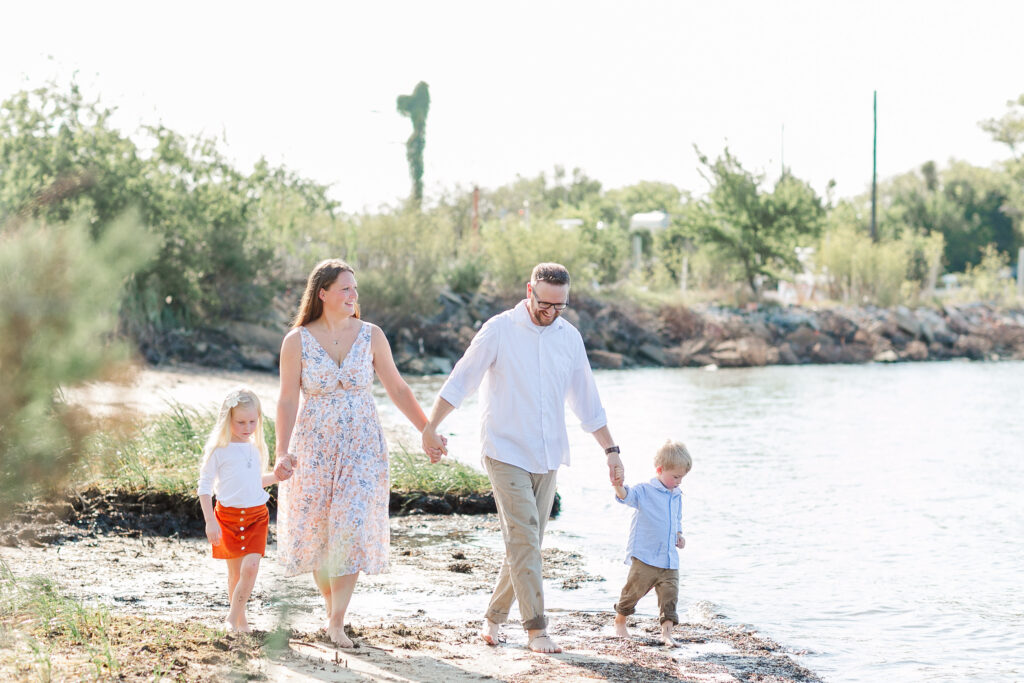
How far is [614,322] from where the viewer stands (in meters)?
37.4

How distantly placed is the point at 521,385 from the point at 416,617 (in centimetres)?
173

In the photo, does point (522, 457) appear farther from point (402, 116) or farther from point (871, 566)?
point (402, 116)

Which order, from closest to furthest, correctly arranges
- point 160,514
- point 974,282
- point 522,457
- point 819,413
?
1. point 522,457
2. point 160,514
3. point 819,413
4. point 974,282

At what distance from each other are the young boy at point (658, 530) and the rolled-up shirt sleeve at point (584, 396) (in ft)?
1.28

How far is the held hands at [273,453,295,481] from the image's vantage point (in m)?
5.44

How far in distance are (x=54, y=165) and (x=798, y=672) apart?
20.5 m

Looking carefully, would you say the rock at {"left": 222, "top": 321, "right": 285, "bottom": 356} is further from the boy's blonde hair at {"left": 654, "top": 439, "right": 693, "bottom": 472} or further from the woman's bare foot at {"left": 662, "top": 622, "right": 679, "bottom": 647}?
the boy's blonde hair at {"left": 654, "top": 439, "right": 693, "bottom": 472}

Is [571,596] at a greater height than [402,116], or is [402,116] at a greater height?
[402,116]

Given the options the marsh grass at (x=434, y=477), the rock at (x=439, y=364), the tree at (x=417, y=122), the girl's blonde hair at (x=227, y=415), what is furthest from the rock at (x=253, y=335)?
the tree at (x=417, y=122)

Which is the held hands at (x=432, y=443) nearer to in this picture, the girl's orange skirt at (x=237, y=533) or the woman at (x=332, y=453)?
the woman at (x=332, y=453)

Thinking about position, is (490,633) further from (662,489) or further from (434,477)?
(434,477)

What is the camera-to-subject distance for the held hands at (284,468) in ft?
17.8

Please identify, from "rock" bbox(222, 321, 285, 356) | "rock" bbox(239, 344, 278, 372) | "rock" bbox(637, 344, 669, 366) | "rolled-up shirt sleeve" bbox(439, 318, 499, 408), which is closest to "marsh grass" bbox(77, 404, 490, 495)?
"rolled-up shirt sleeve" bbox(439, 318, 499, 408)

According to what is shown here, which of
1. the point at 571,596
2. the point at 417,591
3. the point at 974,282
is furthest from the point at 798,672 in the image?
the point at 974,282
